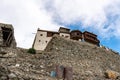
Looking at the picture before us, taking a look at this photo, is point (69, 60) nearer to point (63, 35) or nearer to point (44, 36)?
point (63, 35)

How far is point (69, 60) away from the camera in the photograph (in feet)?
85.0

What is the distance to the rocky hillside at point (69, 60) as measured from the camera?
20922 millimetres

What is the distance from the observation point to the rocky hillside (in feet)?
68.6

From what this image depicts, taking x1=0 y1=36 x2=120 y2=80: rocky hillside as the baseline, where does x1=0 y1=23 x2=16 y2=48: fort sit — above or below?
above

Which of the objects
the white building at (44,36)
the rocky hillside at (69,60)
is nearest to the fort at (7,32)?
the rocky hillside at (69,60)

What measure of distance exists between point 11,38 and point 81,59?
32.7 ft

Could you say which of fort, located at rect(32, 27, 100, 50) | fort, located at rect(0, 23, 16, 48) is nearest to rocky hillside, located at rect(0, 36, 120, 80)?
fort, located at rect(0, 23, 16, 48)

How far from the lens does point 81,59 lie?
27.6 m

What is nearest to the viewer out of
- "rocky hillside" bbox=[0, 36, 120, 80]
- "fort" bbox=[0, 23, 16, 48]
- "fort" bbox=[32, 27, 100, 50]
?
"rocky hillside" bbox=[0, 36, 120, 80]

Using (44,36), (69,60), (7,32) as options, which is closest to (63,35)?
(44,36)

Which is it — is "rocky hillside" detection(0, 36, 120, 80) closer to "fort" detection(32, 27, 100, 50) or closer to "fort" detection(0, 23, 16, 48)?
"fort" detection(0, 23, 16, 48)

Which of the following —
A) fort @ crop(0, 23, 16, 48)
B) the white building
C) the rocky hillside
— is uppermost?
the white building

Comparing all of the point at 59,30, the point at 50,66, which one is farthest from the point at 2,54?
the point at 59,30

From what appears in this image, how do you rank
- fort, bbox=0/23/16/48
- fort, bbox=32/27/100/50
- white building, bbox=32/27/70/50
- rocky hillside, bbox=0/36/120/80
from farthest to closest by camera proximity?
fort, bbox=32/27/100/50, white building, bbox=32/27/70/50, fort, bbox=0/23/16/48, rocky hillside, bbox=0/36/120/80
